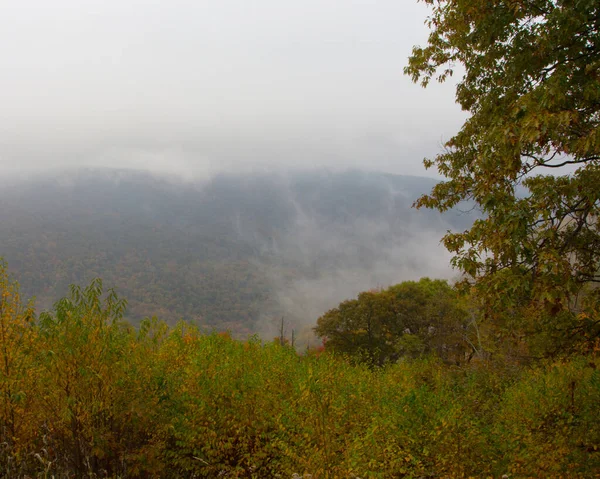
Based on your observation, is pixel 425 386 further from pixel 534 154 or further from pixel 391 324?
pixel 391 324

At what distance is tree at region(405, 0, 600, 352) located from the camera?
4785 mm

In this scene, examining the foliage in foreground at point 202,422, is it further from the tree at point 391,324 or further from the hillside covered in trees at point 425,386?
the tree at point 391,324

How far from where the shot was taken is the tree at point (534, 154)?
Result: 4.79m

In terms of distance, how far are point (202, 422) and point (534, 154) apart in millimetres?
6093

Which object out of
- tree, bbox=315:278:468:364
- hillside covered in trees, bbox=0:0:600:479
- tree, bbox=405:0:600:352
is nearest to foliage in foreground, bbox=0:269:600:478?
hillside covered in trees, bbox=0:0:600:479

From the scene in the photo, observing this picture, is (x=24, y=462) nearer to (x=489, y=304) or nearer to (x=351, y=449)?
(x=351, y=449)

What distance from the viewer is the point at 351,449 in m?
5.20

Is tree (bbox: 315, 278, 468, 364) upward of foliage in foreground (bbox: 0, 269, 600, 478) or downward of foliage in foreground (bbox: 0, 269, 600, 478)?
upward

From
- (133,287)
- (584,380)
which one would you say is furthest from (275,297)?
(584,380)

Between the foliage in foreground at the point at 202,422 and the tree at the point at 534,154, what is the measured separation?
1722 mm

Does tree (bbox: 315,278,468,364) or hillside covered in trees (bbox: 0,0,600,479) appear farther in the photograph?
tree (bbox: 315,278,468,364)

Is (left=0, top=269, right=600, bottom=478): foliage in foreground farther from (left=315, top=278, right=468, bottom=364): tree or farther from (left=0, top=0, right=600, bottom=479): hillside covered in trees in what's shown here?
(left=315, top=278, right=468, bottom=364): tree

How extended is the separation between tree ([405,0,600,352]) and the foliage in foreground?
5.65 feet

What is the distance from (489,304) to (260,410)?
3.66 metres
